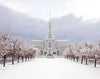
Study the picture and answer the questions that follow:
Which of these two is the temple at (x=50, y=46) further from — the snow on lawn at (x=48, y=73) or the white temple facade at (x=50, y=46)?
the snow on lawn at (x=48, y=73)

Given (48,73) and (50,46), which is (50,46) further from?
(48,73)

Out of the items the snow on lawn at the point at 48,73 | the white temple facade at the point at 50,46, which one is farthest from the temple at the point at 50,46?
the snow on lawn at the point at 48,73

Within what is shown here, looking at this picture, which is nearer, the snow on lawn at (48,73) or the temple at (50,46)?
the snow on lawn at (48,73)

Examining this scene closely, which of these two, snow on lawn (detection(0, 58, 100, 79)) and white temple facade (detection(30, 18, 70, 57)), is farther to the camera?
white temple facade (detection(30, 18, 70, 57))

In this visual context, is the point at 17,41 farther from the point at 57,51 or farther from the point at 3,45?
the point at 57,51

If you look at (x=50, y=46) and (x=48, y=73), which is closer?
(x=48, y=73)

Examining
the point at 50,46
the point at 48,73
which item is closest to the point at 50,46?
the point at 50,46

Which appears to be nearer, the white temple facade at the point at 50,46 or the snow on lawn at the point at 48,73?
the snow on lawn at the point at 48,73

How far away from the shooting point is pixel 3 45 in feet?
121

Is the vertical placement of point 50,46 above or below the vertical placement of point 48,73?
below

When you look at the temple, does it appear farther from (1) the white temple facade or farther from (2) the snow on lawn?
(2) the snow on lawn

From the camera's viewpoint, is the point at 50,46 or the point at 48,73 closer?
the point at 48,73

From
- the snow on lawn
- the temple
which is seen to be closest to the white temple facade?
the temple

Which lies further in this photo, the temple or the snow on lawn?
the temple
